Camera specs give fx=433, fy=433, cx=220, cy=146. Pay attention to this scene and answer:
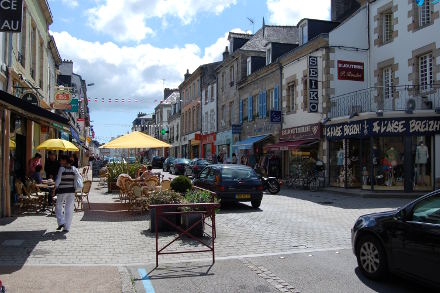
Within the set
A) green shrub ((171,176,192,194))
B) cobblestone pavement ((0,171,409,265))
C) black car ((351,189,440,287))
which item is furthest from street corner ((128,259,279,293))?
green shrub ((171,176,192,194))

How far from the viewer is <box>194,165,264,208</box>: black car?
12.5 metres

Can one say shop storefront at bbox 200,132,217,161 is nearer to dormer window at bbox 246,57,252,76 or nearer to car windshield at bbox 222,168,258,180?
dormer window at bbox 246,57,252,76

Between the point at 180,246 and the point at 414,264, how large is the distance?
399cm

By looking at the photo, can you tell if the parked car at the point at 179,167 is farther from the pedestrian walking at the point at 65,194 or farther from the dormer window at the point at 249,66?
the pedestrian walking at the point at 65,194

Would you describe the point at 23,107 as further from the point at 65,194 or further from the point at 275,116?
the point at 275,116

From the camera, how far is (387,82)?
62.5 feet

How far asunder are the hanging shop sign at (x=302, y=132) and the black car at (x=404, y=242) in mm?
14727

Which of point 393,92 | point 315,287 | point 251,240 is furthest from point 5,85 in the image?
point 393,92

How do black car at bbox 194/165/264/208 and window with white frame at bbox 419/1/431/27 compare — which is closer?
black car at bbox 194/165/264/208

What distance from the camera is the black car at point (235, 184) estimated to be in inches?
491

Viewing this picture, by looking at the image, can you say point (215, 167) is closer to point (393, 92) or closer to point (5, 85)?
point (5, 85)

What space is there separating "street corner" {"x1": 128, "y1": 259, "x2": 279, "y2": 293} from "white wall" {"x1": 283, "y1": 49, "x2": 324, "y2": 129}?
1526 centimetres

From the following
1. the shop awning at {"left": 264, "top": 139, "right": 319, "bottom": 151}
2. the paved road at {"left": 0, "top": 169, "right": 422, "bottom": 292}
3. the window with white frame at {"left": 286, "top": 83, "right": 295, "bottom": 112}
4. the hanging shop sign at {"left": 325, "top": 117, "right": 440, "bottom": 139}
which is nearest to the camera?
the paved road at {"left": 0, "top": 169, "right": 422, "bottom": 292}

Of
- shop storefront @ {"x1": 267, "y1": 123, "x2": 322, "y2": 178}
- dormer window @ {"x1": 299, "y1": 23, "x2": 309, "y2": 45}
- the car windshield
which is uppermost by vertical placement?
dormer window @ {"x1": 299, "y1": 23, "x2": 309, "y2": 45}
